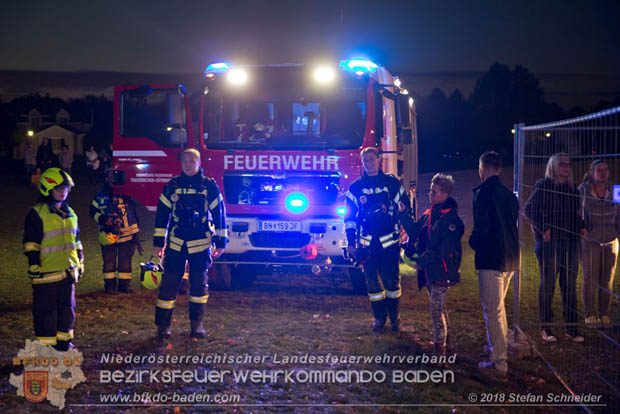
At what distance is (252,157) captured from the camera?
8031 mm

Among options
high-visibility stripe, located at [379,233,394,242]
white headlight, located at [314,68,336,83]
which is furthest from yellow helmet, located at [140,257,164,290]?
white headlight, located at [314,68,336,83]

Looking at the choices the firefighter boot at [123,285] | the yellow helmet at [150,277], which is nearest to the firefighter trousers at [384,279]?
the yellow helmet at [150,277]

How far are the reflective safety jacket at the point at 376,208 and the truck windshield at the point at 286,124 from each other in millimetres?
1459

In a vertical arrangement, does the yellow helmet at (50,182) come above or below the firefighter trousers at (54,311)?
above

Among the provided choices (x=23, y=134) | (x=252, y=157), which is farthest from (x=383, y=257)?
(x=23, y=134)

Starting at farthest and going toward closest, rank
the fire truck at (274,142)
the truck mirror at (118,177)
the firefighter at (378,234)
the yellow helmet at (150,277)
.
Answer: the truck mirror at (118,177)
the fire truck at (274,142)
the yellow helmet at (150,277)
the firefighter at (378,234)

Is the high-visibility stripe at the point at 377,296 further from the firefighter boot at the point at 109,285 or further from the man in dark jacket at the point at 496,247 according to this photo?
the firefighter boot at the point at 109,285

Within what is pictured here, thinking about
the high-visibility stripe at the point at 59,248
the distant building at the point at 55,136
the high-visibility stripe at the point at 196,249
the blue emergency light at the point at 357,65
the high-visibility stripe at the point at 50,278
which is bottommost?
the high-visibility stripe at the point at 50,278

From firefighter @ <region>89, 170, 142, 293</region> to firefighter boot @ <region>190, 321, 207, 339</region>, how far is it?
227 centimetres

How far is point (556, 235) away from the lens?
245 inches

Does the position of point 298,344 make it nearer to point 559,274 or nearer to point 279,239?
point 279,239

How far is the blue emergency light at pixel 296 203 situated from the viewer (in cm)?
791

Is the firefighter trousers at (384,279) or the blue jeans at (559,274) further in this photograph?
the firefighter trousers at (384,279)

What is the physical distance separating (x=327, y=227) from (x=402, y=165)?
1617 millimetres
